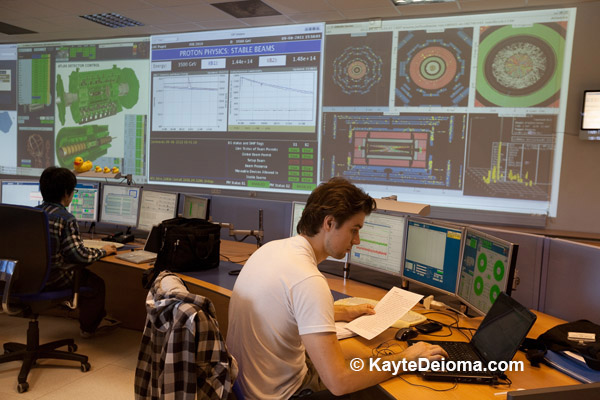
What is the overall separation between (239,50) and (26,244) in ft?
9.18

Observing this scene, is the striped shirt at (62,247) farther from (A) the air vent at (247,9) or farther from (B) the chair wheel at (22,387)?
(A) the air vent at (247,9)

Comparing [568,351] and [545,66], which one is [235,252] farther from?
[545,66]

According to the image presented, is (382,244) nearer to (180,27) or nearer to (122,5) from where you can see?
(122,5)

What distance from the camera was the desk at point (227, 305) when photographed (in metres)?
1.39

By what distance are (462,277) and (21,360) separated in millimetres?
2608

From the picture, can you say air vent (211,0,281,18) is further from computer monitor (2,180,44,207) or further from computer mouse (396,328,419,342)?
computer mouse (396,328,419,342)

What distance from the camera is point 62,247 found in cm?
275

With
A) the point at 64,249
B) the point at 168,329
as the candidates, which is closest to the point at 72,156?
the point at 64,249

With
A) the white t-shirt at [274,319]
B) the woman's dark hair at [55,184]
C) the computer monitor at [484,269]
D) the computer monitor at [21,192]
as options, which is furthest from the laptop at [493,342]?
the computer monitor at [21,192]

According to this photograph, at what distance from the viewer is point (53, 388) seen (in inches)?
104

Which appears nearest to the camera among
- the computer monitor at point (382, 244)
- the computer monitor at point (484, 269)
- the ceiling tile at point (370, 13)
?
the computer monitor at point (484, 269)

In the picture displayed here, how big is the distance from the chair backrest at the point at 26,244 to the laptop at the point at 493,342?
6.55 ft

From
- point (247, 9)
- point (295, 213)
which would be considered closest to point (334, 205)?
point (295, 213)

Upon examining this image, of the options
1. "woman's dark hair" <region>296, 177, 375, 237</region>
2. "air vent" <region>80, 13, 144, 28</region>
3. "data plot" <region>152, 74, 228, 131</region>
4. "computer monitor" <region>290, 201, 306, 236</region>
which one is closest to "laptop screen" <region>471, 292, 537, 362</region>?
"woman's dark hair" <region>296, 177, 375, 237</region>
